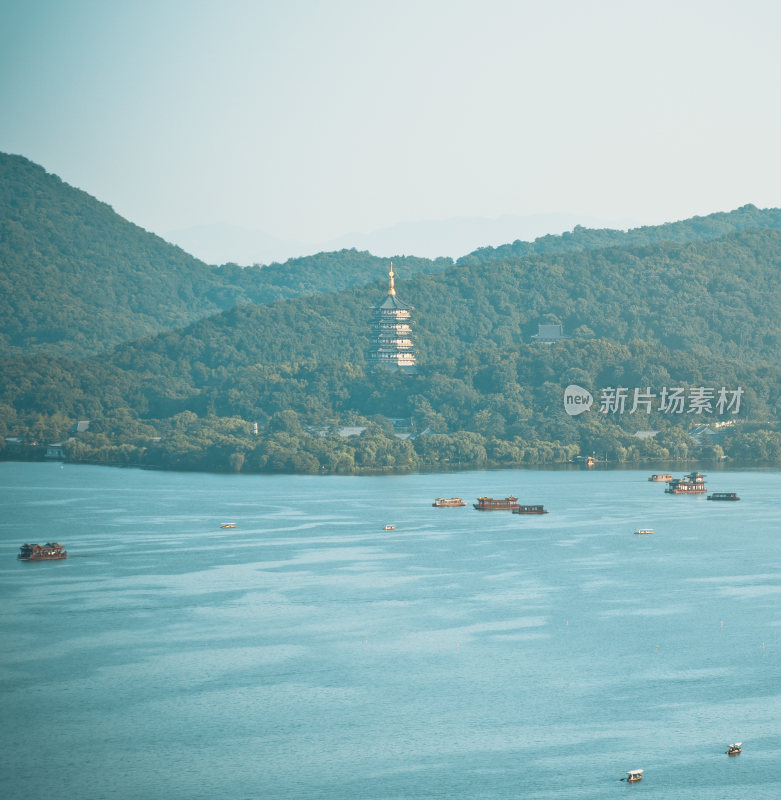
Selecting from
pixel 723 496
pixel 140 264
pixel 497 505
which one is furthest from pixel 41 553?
pixel 140 264

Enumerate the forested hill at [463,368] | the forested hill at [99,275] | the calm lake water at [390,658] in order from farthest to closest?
the forested hill at [99,275] → the forested hill at [463,368] → the calm lake water at [390,658]

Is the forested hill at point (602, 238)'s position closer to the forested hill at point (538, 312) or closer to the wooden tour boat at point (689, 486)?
the forested hill at point (538, 312)

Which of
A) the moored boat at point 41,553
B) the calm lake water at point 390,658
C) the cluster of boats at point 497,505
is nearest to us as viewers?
the calm lake water at point 390,658

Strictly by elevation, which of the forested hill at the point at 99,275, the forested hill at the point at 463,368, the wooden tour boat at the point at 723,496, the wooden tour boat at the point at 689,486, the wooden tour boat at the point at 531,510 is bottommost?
the wooden tour boat at the point at 531,510

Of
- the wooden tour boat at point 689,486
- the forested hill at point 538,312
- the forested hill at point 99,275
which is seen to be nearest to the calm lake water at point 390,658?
the wooden tour boat at point 689,486

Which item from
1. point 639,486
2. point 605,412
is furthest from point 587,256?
point 639,486

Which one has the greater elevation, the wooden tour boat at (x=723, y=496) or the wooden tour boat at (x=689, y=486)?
the wooden tour boat at (x=689, y=486)

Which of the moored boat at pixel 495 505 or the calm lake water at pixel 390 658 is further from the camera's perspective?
the moored boat at pixel 495 505

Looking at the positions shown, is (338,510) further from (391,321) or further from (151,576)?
(391,321)
